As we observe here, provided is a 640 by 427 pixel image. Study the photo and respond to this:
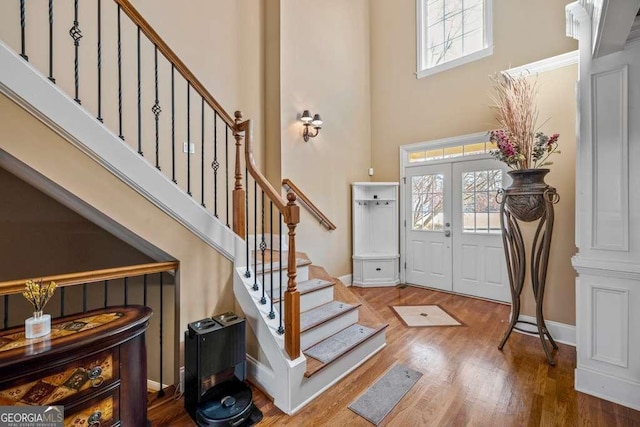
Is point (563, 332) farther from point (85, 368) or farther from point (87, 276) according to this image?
point (87, 276)

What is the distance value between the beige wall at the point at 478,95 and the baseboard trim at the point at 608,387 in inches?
45.5

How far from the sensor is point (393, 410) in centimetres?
195

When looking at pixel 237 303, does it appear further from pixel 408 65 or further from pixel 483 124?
pixel 408 65

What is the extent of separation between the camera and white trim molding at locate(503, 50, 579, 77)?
10.1 feet

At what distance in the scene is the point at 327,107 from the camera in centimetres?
450

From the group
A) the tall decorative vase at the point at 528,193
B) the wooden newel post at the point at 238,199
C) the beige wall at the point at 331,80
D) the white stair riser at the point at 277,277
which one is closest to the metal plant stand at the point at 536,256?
the tall decorative vase at the point at 528,193

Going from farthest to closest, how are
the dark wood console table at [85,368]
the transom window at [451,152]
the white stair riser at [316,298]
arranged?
the transom window at [451,152], the white stair riser at [316,298], the dark wood console table at [85,368]

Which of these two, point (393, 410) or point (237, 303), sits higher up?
point (237, 303)

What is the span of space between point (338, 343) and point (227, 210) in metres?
1.44

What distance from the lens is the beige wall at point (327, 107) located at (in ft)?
13.0

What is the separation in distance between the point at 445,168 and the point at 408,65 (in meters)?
1.90

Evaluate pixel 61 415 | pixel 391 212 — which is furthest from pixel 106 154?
pixel 391 212

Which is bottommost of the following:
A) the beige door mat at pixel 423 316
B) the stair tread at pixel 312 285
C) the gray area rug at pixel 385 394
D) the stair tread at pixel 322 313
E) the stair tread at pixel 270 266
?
the gray area rug at pixel 385 394

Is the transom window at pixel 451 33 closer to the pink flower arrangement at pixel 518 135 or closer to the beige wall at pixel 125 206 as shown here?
the pink flower arrangement at pixel 518 135
